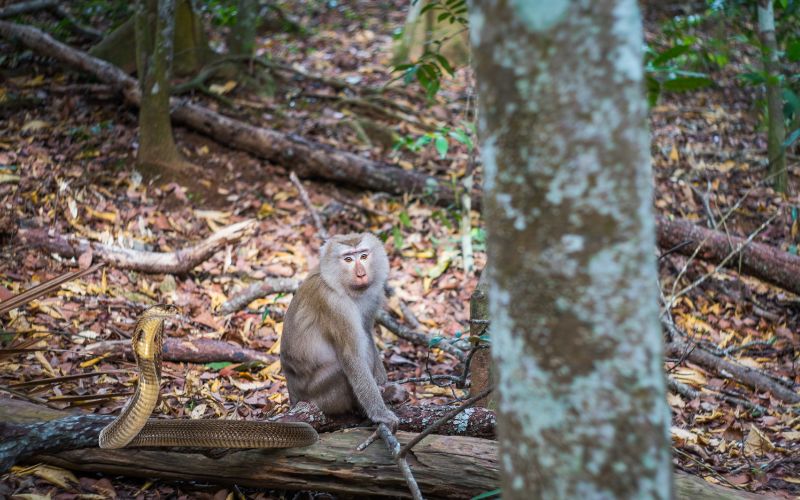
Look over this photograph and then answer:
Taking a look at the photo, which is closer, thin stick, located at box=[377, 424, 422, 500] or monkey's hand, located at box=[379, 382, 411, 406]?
thin stick, located at box=[377, 424, 422, 500]

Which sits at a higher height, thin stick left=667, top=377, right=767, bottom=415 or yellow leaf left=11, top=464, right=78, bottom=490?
yellow leaf left=11, top=464, right=78, bottom=490

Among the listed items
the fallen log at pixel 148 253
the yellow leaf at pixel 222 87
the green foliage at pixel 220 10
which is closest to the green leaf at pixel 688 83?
the fallen log at pixel 148 253

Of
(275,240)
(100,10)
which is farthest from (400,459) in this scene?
(100,10)

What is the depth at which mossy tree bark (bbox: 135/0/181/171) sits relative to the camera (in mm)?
7453

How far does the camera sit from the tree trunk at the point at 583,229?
5.16 feet

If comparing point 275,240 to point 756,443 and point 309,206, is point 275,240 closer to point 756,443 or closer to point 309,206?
point 309,206

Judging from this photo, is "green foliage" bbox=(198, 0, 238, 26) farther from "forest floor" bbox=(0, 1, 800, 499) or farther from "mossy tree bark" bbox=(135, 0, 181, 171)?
"mossy tree bark" bbox=(135, 0, 181, 171)

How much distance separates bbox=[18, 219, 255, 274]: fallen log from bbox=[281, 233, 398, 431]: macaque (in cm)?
195

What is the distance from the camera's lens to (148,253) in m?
6.51

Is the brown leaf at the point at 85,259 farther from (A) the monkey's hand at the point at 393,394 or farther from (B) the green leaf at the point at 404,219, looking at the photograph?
(B) the green leaf at the point at 404,219

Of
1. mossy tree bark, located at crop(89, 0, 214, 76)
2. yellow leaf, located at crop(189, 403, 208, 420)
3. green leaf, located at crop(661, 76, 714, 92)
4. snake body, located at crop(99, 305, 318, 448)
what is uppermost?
mossy tree bark, located at crop(89, 0, 214, 76)

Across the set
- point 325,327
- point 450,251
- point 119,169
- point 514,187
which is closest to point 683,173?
point 450,251

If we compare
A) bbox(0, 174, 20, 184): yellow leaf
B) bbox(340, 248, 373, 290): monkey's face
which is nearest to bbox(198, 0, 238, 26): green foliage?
bbox(0, 174, 20, 184): yellow leaf

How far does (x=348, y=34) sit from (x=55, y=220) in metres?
→ 7.20
